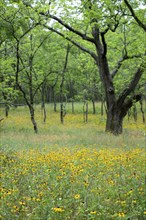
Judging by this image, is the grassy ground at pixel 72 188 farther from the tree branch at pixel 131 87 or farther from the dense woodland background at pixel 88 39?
the tree branch at pixel 131 87

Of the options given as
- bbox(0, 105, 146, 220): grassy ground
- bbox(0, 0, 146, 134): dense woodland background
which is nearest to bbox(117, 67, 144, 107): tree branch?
bbox(0, 0, 146, 134): dense woodland background

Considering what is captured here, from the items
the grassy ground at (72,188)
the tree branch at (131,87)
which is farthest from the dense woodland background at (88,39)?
the grassy ground at (72,188)

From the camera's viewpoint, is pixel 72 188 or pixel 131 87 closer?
pixel 72 188

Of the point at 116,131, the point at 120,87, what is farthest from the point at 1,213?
the point at 120,87

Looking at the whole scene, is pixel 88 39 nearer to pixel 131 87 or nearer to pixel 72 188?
pixel 131 87

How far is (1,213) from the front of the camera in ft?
15.4

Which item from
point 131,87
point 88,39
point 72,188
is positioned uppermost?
point 88,39

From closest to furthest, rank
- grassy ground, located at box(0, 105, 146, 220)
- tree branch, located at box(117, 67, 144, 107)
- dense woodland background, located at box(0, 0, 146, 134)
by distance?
grassy ground, located at box(0, 105, 146, 220), dense woodland background, located at box(0, 0, 146, 134), tree branch, located at box(117, 67, 144, 107)

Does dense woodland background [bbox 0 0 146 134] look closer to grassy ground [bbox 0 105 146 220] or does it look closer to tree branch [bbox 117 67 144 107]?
tree branch [bbox 117 67 144 107]

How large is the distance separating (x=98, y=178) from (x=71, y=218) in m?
2.23

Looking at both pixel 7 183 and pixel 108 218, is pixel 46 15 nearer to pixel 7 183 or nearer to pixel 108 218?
pixel 7 183

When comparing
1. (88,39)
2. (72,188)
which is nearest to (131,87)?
(88,39)

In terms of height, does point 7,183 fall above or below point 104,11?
below

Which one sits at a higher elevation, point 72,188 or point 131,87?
point 131,87
